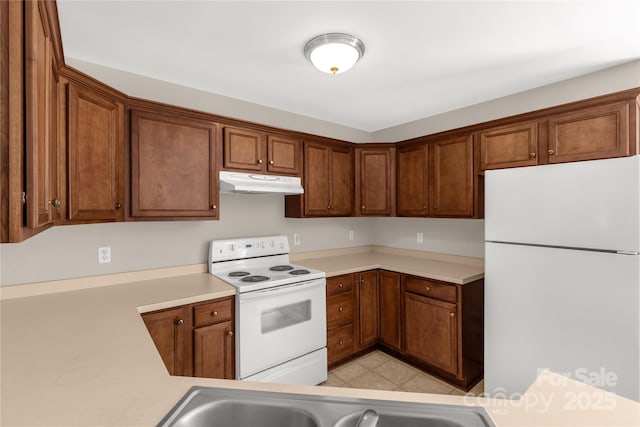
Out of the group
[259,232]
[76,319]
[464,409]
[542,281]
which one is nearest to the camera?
[464,409]

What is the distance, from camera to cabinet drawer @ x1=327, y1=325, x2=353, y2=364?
2778 millimetres

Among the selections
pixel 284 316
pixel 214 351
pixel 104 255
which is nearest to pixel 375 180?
pixel 284 316

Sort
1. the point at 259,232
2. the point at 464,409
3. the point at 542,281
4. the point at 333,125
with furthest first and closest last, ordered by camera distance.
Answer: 1. the point at 333,125
2. the point at 259,232
3. the point at 542,281
4. the point at 464,409

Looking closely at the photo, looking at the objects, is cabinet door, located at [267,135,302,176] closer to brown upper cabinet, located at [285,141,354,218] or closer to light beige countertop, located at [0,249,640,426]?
brown upper cabinet, located at [285,141,354,218]

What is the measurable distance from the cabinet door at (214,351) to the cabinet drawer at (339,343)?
0.93m

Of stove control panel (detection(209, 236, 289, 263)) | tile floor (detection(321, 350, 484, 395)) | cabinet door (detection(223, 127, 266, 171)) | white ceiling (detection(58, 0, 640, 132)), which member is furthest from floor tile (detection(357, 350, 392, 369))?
white ceiling (detection(58, 0, 640, 132))

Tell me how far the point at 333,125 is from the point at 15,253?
2990mm

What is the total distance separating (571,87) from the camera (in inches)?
95.4

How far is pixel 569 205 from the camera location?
6.17 feet

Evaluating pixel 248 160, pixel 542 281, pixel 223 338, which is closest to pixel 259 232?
pixel 248 160

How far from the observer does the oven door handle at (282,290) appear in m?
2.17

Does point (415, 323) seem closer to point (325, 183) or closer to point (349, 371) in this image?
point (349, 371)

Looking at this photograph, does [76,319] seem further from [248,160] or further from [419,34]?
[419,34]

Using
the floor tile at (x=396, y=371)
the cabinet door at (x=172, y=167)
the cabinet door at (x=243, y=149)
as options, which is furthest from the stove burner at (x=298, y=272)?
the floor tile at (x=396, y=371)
